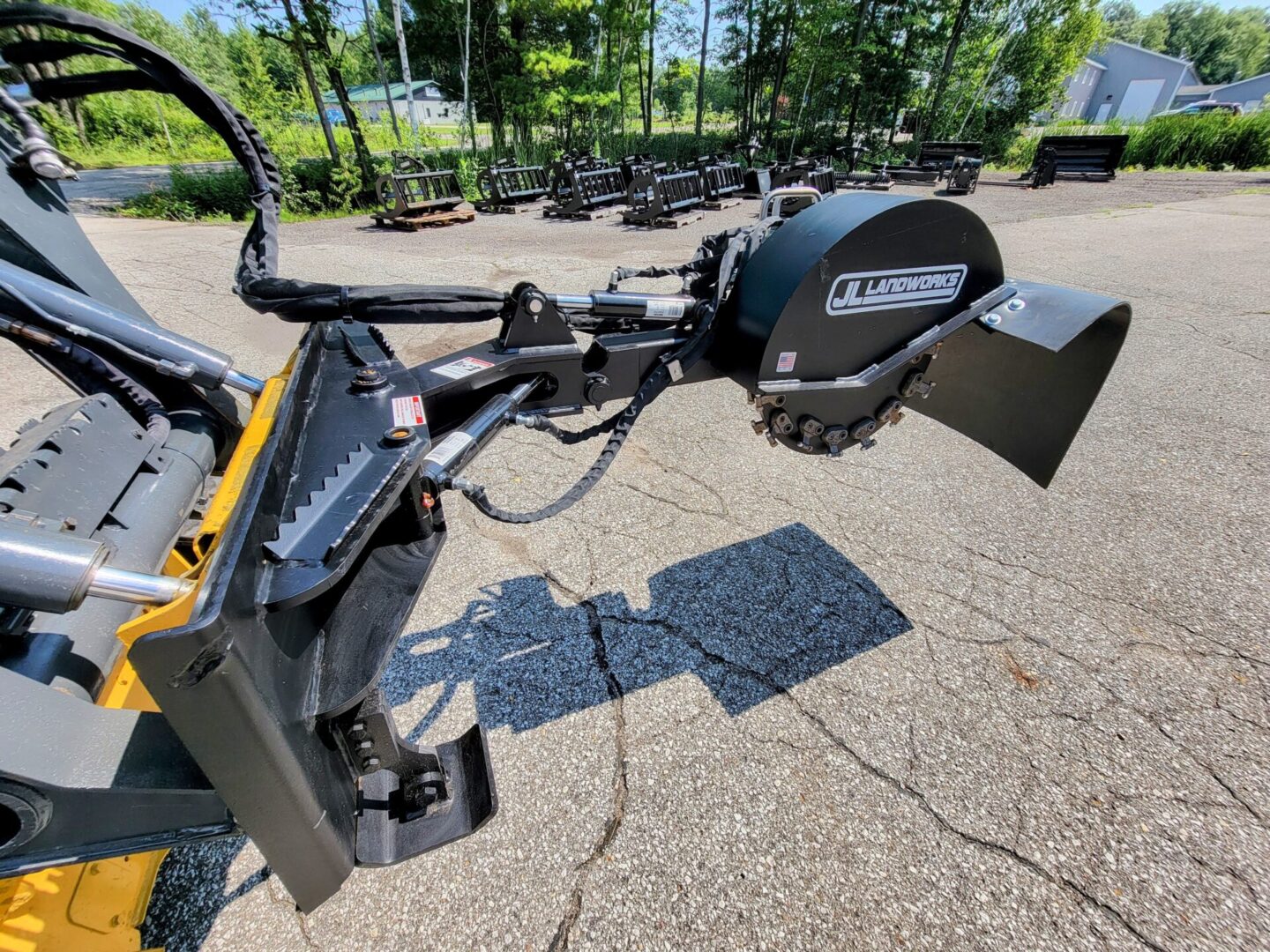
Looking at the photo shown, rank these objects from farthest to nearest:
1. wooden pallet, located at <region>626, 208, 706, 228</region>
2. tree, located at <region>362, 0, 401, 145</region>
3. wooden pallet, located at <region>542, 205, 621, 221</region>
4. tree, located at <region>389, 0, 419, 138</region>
A: 1. tree, located at <region>362, 0, 401, 145</region>
2. tree, located at <region>389, 0, 419, 138</region>
3. wooden pallet, located at <region>542, 205, 621, 221</region>
4. wooden pallet, located at <region>626, 208, 706, 228</region>

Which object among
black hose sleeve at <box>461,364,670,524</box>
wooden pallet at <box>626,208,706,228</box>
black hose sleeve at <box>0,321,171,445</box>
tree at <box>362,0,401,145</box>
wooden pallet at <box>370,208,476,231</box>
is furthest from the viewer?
tree at <box>362,0,401,145</box>

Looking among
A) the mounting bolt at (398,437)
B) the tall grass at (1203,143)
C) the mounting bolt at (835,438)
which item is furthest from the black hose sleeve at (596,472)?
the tall grass at (1203,143)

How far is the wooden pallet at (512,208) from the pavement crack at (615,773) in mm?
13134

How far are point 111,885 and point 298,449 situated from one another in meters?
0.99

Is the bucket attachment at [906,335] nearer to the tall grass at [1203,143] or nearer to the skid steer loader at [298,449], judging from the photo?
the skid steer loader at [298,449]

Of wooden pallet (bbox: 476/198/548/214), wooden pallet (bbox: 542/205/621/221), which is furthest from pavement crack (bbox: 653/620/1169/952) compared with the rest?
wooden pallet (bbox: 476/198/548/214)

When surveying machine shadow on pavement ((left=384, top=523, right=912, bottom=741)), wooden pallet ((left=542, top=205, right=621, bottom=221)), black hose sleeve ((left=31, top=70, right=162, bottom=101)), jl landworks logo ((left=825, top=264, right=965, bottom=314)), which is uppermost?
black hose sleeve ((left=31, top=70, right=162, bottom=101))

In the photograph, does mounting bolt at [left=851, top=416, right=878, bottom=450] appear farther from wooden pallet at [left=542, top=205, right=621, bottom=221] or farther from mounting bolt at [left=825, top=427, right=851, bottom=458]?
wooden pallet at [left=542, top=205, right=621, bottom=221]

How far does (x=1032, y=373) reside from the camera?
2078 millimetres

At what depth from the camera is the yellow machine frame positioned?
97cm

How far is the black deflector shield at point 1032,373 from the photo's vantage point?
1.89 meters

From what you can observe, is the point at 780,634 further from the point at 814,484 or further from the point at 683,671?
the point at 814,484

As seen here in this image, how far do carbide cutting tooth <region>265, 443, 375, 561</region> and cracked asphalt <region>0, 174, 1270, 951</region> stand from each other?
1.25 meters

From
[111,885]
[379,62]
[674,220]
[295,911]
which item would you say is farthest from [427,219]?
[111,885]
